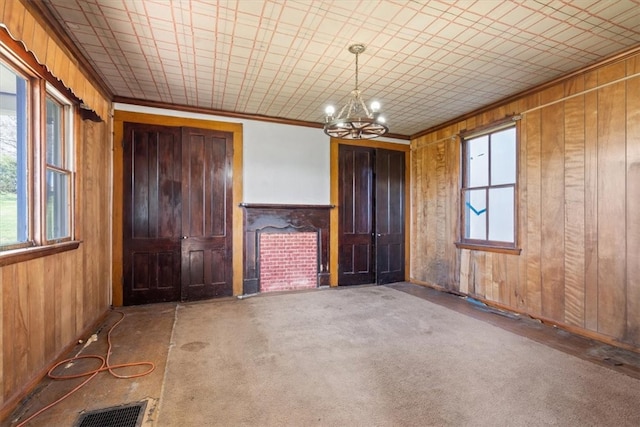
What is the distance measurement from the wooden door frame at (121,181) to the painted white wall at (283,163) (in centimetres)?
10

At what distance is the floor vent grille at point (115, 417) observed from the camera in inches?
78.4

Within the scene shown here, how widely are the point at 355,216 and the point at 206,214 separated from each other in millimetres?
2619

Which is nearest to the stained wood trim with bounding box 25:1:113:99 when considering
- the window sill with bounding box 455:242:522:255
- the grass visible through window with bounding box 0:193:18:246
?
the grass visible through window with bounding box 0:193:18:246

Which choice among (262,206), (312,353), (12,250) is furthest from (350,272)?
(12,250)

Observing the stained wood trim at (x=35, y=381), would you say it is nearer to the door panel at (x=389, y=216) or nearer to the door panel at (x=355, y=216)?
the door panel at (x=355, y=216)

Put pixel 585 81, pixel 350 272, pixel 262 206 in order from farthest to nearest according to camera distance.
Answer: pixel 350 272 → pixel 262 206 → pixel 585 81

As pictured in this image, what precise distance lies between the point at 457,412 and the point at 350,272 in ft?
12.6

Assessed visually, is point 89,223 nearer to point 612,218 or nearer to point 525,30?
point 525,30

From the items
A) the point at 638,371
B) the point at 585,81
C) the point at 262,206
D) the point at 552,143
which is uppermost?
the point at 585,81

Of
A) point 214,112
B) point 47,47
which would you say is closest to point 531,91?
point 214,112

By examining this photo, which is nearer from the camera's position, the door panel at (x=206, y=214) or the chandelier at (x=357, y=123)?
the chandelier at (x=357, y=123)

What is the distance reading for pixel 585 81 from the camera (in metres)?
3.48

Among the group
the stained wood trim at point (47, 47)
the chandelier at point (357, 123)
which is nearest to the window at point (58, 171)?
the stained wood trim at point (47, 47)

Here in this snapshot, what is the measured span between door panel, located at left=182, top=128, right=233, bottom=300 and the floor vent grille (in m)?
2.72
